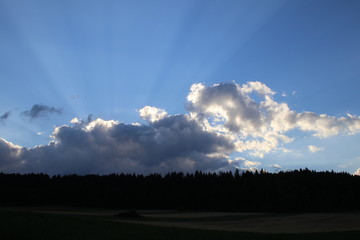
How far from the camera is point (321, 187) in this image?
14200cm

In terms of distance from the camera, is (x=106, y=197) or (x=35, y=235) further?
(x=106, y=197)

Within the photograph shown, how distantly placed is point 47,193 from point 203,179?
81.0 m

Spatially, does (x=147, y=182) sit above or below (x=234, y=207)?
above

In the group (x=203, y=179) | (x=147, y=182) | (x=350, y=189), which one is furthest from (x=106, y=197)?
(x=350, y=189)

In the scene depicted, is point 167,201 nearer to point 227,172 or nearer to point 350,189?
point 227,172

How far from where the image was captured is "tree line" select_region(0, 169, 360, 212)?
450ft

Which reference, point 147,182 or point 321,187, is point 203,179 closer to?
point 147,182

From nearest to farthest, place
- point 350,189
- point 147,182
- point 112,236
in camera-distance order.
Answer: point 112,236
point 350,189
point 147,182

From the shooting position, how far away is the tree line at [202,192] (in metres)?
137

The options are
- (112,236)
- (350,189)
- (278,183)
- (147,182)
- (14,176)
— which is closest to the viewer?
(112,236)

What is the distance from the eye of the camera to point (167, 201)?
160125 millimetres

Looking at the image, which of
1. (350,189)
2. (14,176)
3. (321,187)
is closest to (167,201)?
(321,187)

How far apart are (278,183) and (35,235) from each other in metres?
140

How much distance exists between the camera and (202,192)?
160 m
